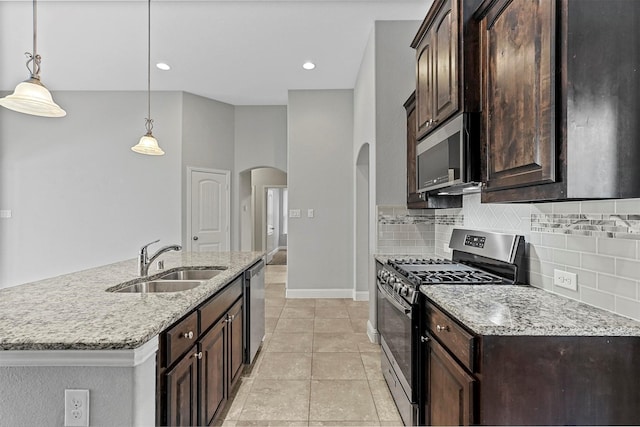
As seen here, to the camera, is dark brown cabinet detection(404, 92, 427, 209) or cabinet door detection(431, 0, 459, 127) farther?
dark brown cabinet detection(404, 92, 427, 209)

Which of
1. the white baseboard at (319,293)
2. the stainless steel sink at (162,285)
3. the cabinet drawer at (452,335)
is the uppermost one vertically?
the stainless steel sink at (162,285)

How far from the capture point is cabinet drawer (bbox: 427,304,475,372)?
1196mm

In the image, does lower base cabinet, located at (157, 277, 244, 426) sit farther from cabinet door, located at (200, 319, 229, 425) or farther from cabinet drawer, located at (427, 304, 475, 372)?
cabinet drawer, located at (427, 304, 475, 372)

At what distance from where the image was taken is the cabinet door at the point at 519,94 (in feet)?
3.97

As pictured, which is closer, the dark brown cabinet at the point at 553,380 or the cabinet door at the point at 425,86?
the dark brown cabinet at the point at 553,380

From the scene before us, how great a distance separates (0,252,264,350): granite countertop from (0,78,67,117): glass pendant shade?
102 cm

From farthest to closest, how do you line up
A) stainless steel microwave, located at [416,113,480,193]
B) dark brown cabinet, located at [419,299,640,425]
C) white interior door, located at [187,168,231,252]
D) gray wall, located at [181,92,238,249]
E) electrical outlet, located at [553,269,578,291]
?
white interior door, located at [187,168,231,252] → gray wall, located at [181,92,238,249] → stainless steel microwave, located at [416,113,480,193] → electrical outlet, located at [553,269,578,291] → dark brown cabinet, located at [419,299,640,425]

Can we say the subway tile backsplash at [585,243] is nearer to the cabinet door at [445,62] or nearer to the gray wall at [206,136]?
the cabinet door at [445,62]

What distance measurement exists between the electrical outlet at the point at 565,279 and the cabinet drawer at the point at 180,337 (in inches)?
67.5

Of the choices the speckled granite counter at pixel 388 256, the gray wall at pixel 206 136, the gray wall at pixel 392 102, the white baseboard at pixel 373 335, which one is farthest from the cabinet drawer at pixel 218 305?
the gray wall at pixel 206 136

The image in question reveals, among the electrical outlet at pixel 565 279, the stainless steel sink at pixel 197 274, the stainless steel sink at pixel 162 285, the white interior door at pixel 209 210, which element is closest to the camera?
the electrical outlet at pixel 565 279

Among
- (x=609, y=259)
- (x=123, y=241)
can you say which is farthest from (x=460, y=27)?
(x=123, y=241)

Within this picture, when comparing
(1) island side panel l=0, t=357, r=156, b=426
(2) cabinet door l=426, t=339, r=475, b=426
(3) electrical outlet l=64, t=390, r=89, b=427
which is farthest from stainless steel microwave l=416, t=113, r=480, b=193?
(3) electrical outlet l=64, t=390, r=89, b=427

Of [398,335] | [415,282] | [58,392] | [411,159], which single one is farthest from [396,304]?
[58,392]
